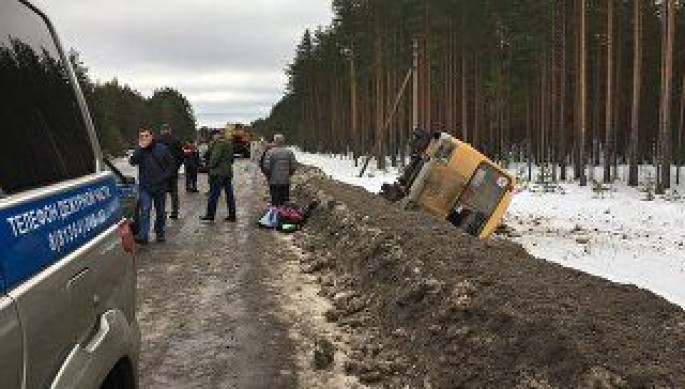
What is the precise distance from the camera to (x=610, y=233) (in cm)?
1830

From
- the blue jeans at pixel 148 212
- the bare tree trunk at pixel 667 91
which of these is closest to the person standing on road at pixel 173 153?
the blue jeans at pixel 148 212

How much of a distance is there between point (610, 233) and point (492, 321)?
12421mm

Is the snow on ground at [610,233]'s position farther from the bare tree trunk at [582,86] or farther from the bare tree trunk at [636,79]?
the bare tree trunk at [582,86]

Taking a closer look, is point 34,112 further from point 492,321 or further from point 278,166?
point 278,166

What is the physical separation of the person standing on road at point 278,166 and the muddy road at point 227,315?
10.1 feet

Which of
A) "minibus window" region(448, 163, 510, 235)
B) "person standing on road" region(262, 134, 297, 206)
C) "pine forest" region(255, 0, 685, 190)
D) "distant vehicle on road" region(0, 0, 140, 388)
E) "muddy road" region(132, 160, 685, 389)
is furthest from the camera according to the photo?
"pine forest" region(255, 0, 685, 190)

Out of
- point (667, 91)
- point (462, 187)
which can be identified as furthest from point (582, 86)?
point (462, 187)

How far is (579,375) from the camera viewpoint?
5.30m

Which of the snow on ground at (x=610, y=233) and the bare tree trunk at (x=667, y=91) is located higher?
the bare tree trunk at (x=667, y=91)

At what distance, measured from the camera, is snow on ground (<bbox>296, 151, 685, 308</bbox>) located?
12797mm

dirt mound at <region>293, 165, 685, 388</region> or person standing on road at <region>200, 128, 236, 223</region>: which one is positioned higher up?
person standing on road at <region>200, 128, 236, 223</region>

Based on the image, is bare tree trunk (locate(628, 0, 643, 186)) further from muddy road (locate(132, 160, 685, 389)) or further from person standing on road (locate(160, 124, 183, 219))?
muddy road (locate(132, 160, 685, 389))

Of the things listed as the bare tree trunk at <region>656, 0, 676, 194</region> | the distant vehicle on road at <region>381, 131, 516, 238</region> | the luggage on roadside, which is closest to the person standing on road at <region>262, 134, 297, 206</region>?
the luggage on roadside

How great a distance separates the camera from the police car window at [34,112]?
104 inches
